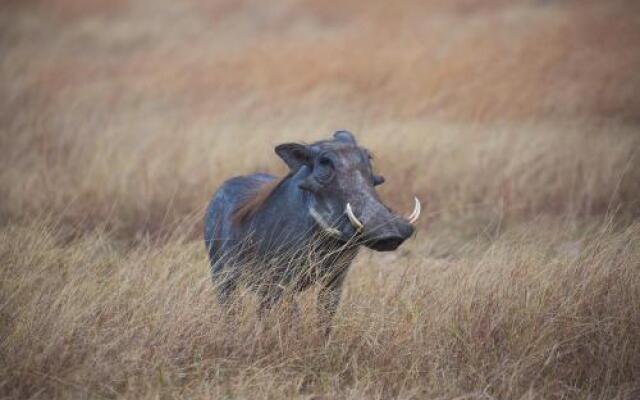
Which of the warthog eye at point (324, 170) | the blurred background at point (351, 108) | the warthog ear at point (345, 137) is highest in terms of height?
the warthog ear at point (345, 137)

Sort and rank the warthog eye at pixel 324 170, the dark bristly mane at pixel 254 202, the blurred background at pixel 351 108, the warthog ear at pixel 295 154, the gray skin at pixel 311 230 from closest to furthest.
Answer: the gray skin at pixel 311 230, the warthog eye at pixel 324 170, the warthog ear at pixel 295 154, the dark bristly mane at pixel 254 202, the blurred background at pixel 351 108

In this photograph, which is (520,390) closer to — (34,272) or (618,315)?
(618,315)

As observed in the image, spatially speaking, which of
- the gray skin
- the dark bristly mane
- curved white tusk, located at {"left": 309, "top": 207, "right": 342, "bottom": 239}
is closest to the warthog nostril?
the gray skin

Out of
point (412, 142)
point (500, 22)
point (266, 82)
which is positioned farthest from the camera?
point (500, 22)

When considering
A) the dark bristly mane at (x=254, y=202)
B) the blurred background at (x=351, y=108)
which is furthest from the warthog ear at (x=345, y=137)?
the blurred background at (x=351, y=108)

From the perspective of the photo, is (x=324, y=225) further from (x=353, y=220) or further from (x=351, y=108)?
(x=351, y=108)

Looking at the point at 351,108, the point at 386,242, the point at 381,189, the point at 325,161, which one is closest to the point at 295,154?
the point at 325,161

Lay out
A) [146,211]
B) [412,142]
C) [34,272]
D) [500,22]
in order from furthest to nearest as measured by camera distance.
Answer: [500,22], [412,142], [146,211], [34,272]

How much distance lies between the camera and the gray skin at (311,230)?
396 cm

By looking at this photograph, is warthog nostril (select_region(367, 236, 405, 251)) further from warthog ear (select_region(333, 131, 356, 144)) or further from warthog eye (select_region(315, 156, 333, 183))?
warthog ear (select_region(333, 131, 356, 144))

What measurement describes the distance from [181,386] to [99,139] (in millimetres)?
5960

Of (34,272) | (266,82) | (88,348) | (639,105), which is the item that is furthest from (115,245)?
(639,105)

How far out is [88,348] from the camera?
12.1 feet

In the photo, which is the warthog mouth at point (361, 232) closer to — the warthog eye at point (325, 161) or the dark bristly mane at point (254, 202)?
the warthog eye at point (325, 161)
